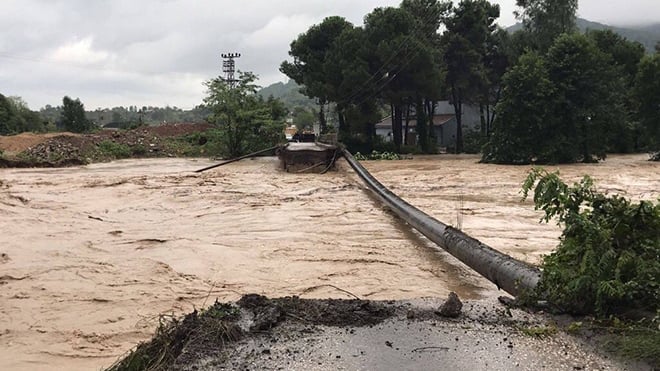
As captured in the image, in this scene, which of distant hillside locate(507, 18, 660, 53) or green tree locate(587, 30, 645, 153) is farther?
distant hillside locate(507, 18, 660, 53)

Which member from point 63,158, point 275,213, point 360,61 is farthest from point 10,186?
point 360,61

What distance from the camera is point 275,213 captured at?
1095 centimetres

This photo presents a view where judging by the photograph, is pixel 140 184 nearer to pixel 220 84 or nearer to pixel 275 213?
pixel 275 213

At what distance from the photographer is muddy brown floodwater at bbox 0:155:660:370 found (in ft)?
15.5

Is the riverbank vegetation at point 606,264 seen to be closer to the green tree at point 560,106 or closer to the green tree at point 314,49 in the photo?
the green tree at point 560,106

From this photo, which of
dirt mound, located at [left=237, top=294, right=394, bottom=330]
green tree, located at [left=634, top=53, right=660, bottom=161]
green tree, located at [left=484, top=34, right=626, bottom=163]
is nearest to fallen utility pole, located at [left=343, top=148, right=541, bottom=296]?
dirt mound, located at [left=237, top=294, right=394, bottom=330]

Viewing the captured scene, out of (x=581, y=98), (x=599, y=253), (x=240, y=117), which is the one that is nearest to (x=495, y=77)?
(x=581, y=98)

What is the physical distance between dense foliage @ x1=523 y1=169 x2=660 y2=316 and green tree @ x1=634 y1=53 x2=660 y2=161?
28.9 meters

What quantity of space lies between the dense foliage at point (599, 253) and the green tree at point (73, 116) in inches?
2072

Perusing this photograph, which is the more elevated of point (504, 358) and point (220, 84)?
point (220, 84)

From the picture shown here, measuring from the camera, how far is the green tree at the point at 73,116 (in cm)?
4978

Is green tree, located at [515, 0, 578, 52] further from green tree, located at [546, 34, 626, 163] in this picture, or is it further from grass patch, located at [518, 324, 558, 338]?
grass patch, located at [518, 324, 558, 338]

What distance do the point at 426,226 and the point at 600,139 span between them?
2288 cm

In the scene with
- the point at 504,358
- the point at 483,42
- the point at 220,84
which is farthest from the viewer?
the point at 483,42
